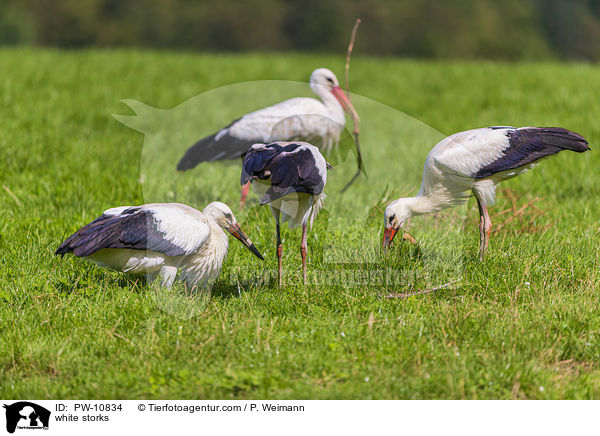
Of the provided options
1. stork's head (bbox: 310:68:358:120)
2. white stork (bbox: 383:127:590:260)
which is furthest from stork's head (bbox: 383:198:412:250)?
stork's head (bbox: 310:68:358:120)

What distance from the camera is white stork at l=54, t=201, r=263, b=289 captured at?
444 cm

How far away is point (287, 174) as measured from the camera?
4340mm

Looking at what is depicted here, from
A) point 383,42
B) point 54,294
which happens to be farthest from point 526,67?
point 383,42

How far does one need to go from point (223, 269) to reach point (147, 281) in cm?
67

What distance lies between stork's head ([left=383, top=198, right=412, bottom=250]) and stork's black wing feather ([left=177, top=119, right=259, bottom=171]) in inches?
101

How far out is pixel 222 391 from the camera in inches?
148

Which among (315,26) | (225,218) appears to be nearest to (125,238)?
(225,218)

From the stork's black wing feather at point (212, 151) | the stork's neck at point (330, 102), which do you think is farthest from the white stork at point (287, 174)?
the stork's black wing feather at point (212, 151)

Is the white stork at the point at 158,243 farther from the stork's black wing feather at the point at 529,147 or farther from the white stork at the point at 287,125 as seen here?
the stork's black wing feather at the point at 529,147

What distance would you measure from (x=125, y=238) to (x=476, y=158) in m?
2.69

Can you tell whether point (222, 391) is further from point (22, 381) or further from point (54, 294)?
point (54, 294)

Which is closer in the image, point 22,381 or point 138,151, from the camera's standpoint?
point 22,381
